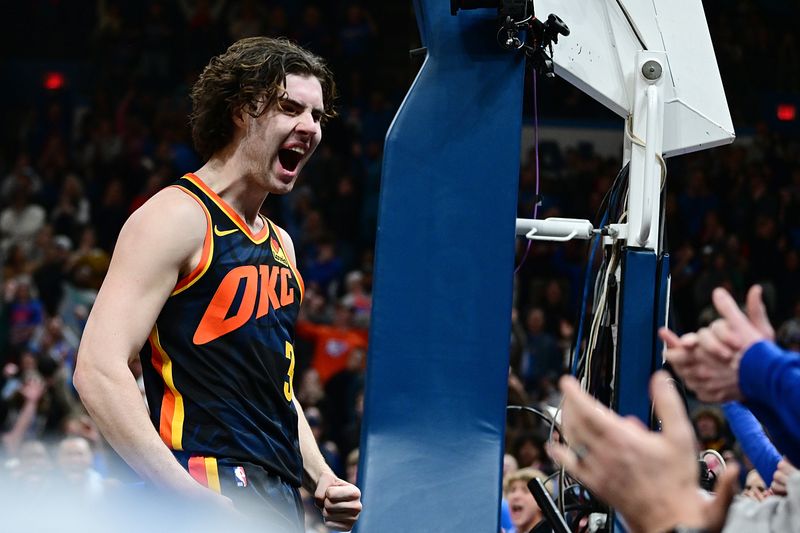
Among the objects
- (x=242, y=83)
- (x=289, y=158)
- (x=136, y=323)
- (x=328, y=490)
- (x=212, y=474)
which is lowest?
(x=328, y=490)

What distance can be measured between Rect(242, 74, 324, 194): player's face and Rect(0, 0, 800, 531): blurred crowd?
427cm

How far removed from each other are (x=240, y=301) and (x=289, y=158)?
480mm

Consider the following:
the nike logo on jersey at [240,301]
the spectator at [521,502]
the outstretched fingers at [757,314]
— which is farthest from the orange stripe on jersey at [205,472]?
the spectator at [521,502]

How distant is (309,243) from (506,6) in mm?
8429

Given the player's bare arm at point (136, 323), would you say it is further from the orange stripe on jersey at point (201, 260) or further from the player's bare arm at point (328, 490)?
the player's bare arm at point (328, 490)

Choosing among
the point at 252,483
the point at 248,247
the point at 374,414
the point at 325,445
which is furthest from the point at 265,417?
the point at 325,445

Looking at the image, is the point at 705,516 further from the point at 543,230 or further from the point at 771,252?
the point at 771,252

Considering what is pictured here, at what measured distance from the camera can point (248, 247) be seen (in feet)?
10.4

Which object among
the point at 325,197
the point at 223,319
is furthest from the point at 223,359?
the point at 325,197

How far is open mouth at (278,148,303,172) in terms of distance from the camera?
329 cm

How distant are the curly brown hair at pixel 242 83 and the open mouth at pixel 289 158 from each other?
13 centimetres

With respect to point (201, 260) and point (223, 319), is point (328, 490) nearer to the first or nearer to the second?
point (223, 319)

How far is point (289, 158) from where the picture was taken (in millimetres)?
3311

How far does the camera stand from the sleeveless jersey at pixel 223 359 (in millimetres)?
2965
